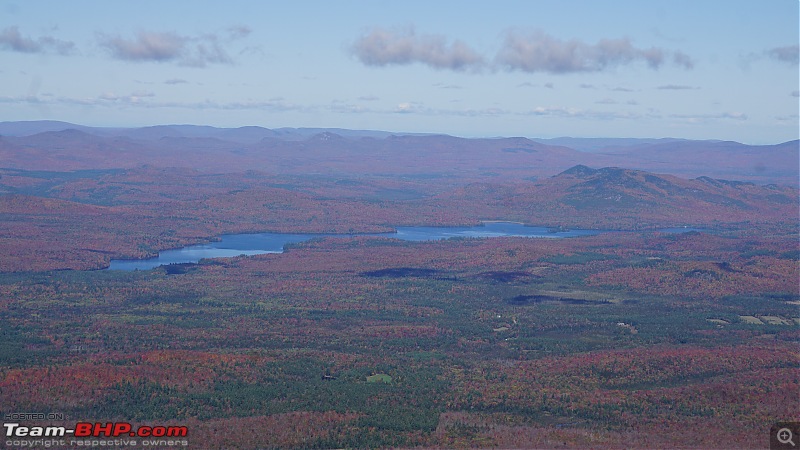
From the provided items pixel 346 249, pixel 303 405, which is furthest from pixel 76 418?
pixel 346 249

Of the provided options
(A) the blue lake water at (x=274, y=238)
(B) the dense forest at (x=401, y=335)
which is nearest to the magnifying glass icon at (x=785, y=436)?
(B) the dense forest at (x=401, y=335)

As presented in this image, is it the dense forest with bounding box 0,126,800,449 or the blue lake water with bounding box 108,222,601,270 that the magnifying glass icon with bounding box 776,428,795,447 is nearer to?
the dense forest with bounding box 0,126,800,449

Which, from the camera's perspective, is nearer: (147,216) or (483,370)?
(483,370)

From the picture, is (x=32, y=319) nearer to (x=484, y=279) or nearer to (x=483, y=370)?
(x=483, y=370)

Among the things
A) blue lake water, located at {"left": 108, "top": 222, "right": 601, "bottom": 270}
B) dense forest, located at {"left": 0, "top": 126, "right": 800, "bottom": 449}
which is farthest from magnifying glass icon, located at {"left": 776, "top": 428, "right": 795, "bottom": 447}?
blue lake water, located at {"left": 108, "top": 222, "right": 601, "bottom": 270}

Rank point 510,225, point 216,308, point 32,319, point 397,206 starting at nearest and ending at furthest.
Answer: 1. point 32,319
2. point 216,308
3. point 510,225
4. point 397,206

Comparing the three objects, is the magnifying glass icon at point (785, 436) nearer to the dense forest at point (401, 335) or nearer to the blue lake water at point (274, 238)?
the dense forest at point (401, 335)
